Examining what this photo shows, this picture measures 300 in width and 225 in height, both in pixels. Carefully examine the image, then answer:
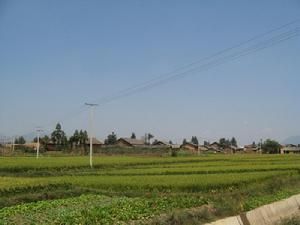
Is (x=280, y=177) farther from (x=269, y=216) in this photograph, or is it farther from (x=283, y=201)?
(x=269, y=216)

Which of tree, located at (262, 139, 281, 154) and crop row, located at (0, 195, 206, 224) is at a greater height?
tree, located at (262, 139, 281, 154)

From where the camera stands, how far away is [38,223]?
11.7 metres

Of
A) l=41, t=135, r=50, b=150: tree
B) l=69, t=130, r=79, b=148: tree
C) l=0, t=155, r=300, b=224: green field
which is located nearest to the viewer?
l=0, t=155, r=300, b=224: green field

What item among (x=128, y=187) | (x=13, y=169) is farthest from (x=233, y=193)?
(x=13, y=169)

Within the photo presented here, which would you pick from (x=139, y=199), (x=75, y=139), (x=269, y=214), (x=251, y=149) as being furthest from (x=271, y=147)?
(x=139, y=199)

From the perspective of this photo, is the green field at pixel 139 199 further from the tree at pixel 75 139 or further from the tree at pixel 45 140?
the tree at pixel 45 140

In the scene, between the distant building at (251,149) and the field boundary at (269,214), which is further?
the distant building at (251,149)

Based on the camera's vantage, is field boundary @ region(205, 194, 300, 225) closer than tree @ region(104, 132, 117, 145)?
Yes

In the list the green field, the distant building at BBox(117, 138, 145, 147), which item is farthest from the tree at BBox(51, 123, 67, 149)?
the green field

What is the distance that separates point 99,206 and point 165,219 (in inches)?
88.2

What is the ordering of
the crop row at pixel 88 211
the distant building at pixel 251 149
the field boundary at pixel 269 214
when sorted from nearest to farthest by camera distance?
the crop row at pixel 88 211 < the field boundary at pixel 269 214 < the distant building at pixel 251 149

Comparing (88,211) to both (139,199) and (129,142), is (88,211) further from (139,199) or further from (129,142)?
(129,142)

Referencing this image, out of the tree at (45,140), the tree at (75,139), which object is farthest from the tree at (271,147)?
the tree at (45,140)

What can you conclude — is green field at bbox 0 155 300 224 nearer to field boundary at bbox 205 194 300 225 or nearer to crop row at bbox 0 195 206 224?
crop row at bbox 0 195 206 224
